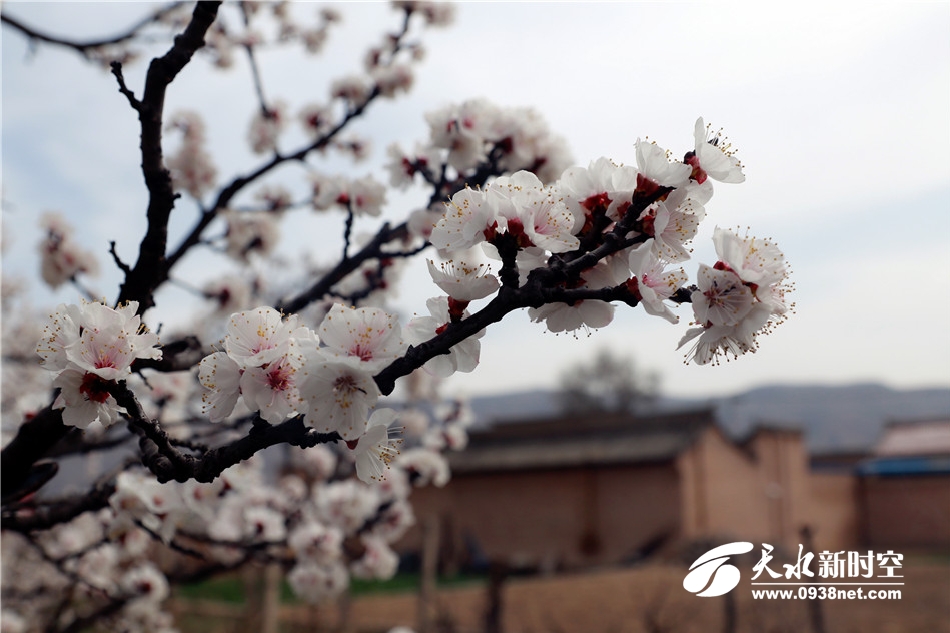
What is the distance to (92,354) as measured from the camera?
1306 mm

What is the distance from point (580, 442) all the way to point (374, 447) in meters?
20.1

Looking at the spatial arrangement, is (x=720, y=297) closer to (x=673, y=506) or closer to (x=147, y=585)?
→ (x=147, y=585)

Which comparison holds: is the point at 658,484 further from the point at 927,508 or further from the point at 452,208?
the point at 452,208

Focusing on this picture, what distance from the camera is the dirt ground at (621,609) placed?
27.4 ft

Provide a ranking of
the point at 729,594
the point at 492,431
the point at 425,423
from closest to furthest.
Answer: the point at 729,594 → the point at 425,423 → the point at 492,431

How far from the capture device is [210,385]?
136 cm

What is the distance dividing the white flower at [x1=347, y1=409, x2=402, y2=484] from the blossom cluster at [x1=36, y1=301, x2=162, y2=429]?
35cm

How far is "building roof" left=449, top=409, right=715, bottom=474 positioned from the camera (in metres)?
19.4

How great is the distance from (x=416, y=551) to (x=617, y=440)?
5983 millimetres

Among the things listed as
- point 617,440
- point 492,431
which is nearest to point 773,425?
point 617,440

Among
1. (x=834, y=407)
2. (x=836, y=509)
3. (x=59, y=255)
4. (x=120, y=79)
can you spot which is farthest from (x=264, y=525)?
(x=834, y=407)

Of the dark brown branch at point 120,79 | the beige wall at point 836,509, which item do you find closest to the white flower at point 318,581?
the dark brown branch at point 120,79

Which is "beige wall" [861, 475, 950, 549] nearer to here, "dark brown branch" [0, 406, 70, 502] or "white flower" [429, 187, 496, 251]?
"dark brown branch" [0, 406, 70, 502]

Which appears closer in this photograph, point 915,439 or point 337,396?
point 337,396
